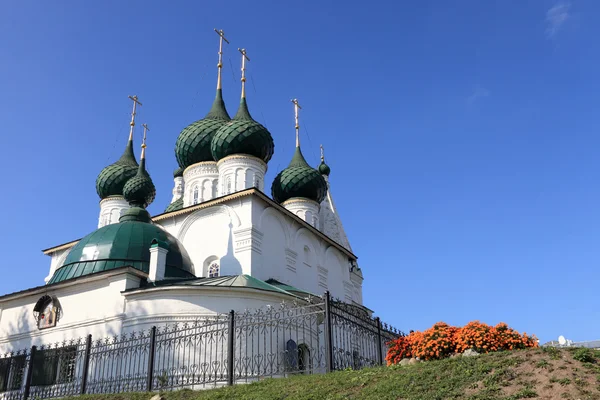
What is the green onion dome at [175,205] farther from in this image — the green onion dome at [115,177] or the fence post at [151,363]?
the fence post at [151,363]

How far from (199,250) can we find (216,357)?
8.68m

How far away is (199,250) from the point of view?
744 inches

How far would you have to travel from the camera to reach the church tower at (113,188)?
23969mm

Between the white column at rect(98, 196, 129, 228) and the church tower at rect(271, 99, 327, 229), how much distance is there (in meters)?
6.06

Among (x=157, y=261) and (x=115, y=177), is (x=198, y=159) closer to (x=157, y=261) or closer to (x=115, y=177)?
(x=115, y=177)

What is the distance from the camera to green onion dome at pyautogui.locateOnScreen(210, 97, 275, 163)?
20688 mm

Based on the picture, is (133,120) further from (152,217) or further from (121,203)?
(152,217)

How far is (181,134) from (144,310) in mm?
10448

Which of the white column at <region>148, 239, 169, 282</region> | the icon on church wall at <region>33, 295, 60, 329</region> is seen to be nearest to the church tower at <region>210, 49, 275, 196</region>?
the white column at <region>148, 239, 169, 282</region>

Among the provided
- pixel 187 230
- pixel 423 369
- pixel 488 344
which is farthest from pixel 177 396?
pixel 187 230

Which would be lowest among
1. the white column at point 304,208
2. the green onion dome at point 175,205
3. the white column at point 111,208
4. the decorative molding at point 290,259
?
the decorative molding at point 290,259

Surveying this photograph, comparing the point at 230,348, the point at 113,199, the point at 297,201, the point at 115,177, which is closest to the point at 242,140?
the point at 297,201

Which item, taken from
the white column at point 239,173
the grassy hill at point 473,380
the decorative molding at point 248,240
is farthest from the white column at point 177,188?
the grassy hill at point 473,380

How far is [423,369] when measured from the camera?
740 centimetres
